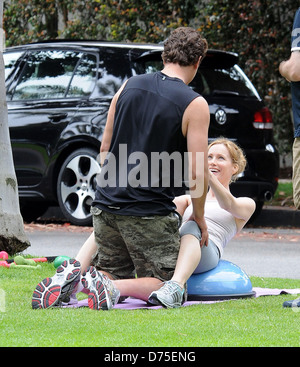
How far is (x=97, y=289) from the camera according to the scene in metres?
5.46

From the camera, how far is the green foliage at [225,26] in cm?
1481

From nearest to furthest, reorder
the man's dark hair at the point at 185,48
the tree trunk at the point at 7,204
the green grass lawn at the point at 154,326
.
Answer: the green grass lawn at the point at 154,326 < the man's dark hair at the point at 185,48 < the tree trunk at the point at 7,204

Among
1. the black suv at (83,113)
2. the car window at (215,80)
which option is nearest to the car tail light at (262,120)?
the black suv at (83,113)

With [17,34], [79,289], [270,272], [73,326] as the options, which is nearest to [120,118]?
[79,289]

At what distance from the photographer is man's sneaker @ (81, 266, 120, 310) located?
214 inches

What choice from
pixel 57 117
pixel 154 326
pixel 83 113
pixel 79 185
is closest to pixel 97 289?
pixel 154 326

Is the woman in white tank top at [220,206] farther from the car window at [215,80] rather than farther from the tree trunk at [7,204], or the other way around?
the car window at [215,80]

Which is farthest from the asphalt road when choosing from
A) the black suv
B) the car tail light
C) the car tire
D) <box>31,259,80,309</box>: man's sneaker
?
<box>31,259,80,309</box>: man's sneaker

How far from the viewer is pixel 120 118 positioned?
19.0 feet

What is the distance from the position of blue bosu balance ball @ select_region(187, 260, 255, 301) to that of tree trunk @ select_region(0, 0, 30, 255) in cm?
204

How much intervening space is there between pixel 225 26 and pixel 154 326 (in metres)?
10.9

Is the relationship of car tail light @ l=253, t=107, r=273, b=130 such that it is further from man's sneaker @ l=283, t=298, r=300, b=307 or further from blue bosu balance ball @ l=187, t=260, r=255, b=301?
man's sneaker @ l=283, t=298, r=300, b=307

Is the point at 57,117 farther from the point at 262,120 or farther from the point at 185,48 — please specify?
the point at 185,48
